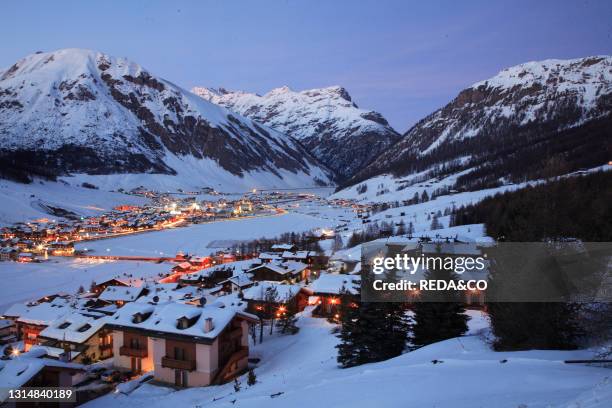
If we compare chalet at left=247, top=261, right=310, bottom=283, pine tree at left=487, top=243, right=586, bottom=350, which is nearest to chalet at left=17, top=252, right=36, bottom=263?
chalet at left=247, top=261, right=310, bottom=283

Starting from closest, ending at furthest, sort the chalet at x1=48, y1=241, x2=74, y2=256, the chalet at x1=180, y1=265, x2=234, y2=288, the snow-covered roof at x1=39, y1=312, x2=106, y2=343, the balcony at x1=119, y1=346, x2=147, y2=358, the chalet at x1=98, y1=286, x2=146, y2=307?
the balcony at x1=119, y1=346, x2=147, y2=358 < the snow-covered roof at x1=39, y1=312, x2=106, y2=343 < the chalet at x1=98, y1=286, x2=146, y2=307 < the chalet at x1=180, y1=265, x2=234, y2=288 < the chalet at x1=48, y1=241, x2=74, y2=256

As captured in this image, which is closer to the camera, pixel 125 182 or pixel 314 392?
pixel 314 392

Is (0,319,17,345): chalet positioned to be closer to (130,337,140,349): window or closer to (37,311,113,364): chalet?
(37,311,113,364): chalet

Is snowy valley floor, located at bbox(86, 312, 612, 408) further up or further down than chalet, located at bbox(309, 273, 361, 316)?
further up

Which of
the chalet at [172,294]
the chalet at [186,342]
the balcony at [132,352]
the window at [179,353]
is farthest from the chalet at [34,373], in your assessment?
the chalet at [172,294]

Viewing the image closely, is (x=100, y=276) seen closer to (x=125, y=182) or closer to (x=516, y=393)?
(x=516, y=393)

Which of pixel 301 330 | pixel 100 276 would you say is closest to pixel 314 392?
pixel 301 330
